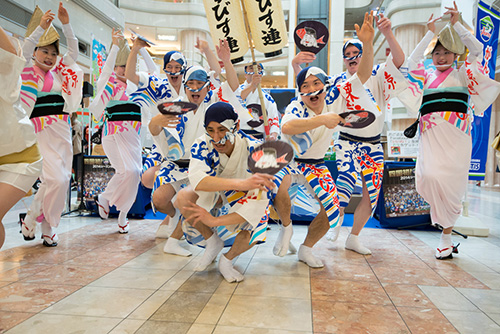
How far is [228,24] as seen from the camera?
3359 mm

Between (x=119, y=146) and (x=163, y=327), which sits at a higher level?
(x=119, y=146)

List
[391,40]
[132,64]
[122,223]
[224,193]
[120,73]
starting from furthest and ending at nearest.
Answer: [120,73]
[122,223]
[132,64]
[391,40]
[224,193]

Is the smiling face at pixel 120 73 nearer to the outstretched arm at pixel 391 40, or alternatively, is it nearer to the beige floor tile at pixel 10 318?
the outstretched arm at pixel 391 40

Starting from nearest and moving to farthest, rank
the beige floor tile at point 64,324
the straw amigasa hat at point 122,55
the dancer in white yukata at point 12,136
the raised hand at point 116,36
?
the beige floor tile at point 64,324 → the dancer in white yukata at point 12,136 → the raised hand at point 116,36 → the straw amigasa hat at point 122,55

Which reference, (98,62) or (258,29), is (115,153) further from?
(98,62)

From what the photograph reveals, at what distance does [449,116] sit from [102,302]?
10.2ft

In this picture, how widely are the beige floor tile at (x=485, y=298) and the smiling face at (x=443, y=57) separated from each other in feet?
6.40

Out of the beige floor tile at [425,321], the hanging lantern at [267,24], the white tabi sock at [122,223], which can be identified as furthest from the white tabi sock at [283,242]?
the white tabi sock at [122,223]

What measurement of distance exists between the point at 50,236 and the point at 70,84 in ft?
4.71

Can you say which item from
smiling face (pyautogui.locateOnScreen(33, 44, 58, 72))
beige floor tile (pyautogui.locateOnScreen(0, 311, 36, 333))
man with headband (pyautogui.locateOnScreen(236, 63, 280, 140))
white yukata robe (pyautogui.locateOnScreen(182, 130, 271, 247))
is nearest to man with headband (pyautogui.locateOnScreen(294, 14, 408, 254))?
man with headband (pyautogui.locateOnScreen(236, 63, 280, 140))

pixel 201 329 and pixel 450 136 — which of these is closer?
pixel 201 329

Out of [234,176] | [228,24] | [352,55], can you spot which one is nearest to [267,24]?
[228,24]

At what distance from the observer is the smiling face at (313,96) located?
9.88 ft

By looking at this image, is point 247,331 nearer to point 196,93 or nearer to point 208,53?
point 196,93
